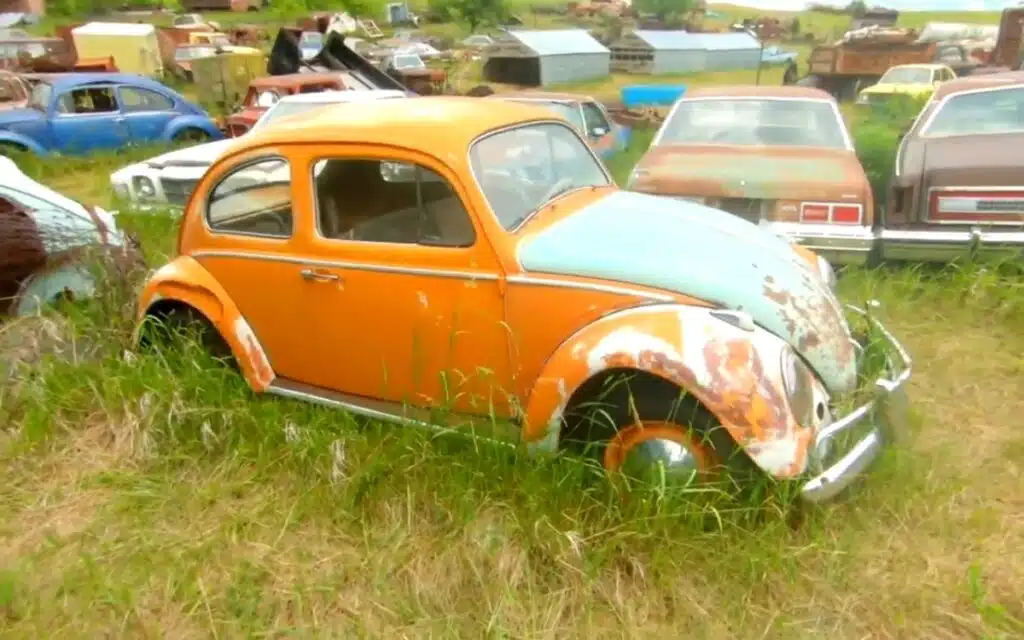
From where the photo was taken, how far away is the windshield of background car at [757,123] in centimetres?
612

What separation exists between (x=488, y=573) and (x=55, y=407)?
2.53m

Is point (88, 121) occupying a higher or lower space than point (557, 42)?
lower

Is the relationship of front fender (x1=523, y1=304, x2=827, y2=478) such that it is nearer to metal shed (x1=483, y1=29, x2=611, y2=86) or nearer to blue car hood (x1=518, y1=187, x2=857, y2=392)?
blue car hood (x1=518, y1=187, x2=857, y2=392)

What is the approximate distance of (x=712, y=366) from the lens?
109 inches

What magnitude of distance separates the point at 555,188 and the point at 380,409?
132 centimetres

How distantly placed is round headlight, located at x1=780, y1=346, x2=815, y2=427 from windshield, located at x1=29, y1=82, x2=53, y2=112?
11.2 meters

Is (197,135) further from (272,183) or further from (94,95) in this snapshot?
(272,183)

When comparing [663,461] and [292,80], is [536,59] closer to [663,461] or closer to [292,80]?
[292,80]

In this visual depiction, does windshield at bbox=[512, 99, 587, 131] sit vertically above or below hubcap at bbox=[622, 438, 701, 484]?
above

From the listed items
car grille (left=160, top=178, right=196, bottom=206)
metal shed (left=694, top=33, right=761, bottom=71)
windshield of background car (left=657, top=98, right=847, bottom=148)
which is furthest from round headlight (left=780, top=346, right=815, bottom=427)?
metal shed (left=694, top=33, right=761, bottom=71)

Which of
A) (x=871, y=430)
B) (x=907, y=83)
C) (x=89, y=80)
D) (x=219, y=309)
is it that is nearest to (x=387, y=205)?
(x=219, y=309)

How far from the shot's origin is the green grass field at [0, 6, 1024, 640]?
8.86ft

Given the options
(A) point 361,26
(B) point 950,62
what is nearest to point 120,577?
(B) point 950,62

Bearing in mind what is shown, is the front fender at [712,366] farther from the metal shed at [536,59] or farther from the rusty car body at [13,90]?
the metal shed at [536,59]
